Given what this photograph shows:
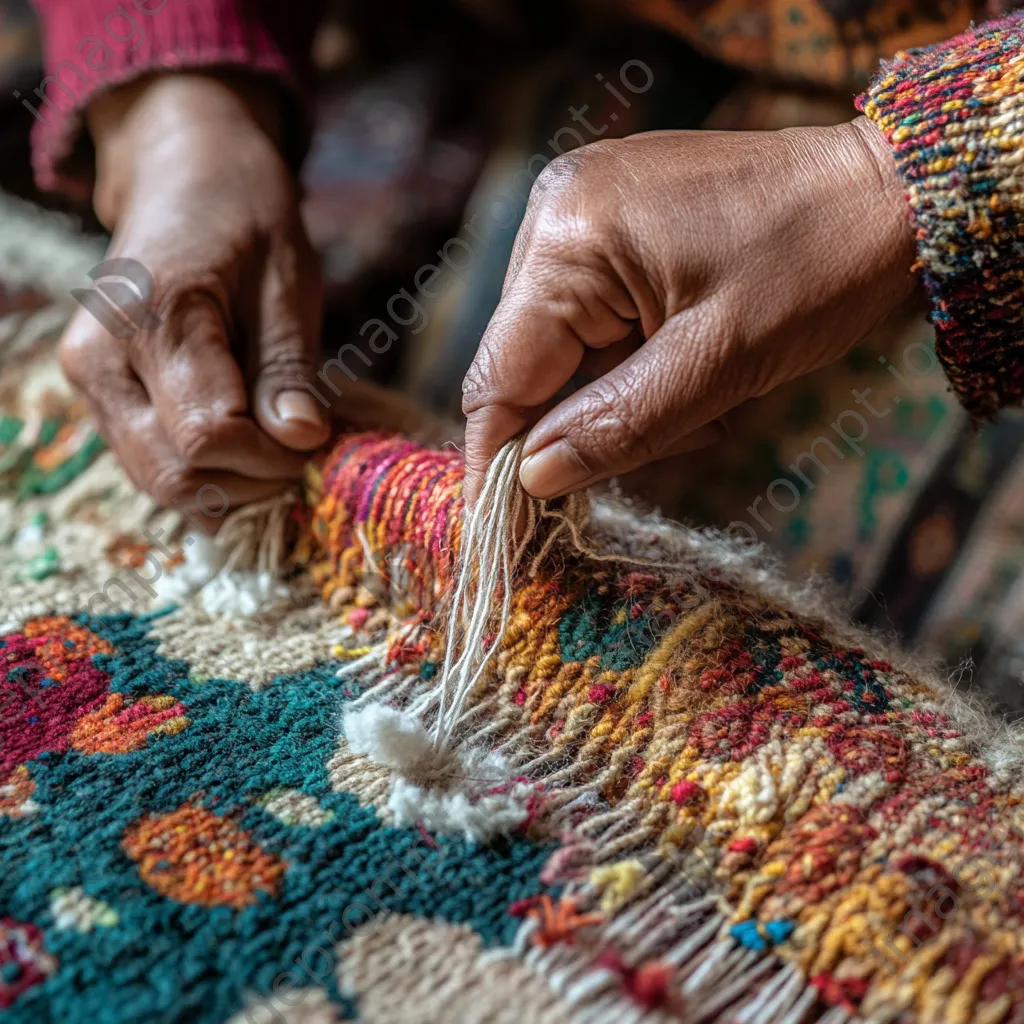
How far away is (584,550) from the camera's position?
69cm

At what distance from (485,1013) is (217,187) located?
812mm

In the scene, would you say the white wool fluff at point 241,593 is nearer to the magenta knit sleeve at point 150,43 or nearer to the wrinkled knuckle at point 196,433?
the wrinkled knuckle at point 196,433

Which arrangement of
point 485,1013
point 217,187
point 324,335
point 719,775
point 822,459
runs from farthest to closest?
point 324,335
point 822,459
point 217,187
point 719,775
point 485,1013

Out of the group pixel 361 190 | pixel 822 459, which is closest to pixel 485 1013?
pixel 822 459

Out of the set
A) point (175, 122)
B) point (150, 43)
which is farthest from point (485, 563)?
point (150, 43)

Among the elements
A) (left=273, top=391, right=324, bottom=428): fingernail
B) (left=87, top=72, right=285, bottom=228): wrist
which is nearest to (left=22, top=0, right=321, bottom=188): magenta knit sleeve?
(left=87, top=72, right=285, bottom=228): wrist

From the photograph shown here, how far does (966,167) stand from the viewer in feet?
2.00

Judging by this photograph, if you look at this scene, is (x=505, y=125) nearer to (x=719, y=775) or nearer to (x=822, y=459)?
(x=822, y=459)

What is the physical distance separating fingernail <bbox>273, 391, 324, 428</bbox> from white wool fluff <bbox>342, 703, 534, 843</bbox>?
32 cm

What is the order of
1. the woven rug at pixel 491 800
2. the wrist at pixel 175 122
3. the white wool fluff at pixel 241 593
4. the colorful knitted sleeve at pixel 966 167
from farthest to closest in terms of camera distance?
the wrist at pixel 175 122 < the white wool fluff at pixel 241 593 < the colorful knitted sleeve at pixel 966 167 < the woven rug at pixel 491 800

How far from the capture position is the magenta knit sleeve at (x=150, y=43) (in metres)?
1.04

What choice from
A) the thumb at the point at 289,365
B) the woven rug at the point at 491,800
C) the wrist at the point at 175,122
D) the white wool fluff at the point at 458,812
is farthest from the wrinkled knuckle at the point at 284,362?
the white wool fluff at the point at 458,812

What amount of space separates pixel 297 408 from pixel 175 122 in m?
0.42

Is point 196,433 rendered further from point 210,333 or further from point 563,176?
point 563,176
